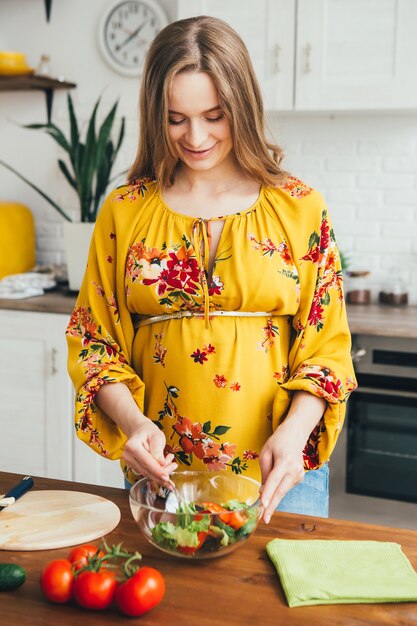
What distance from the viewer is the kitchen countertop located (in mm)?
2584

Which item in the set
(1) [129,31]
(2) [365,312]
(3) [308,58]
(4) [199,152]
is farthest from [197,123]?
(1) [129,31]

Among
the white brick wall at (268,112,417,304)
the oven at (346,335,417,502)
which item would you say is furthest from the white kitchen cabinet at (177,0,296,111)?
the oven at (346,335,417,502)

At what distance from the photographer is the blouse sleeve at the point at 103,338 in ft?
4.54

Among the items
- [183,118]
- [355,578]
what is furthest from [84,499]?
[183,118]

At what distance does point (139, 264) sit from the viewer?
1442 millimetres

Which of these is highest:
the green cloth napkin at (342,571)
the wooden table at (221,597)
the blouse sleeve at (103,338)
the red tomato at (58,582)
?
the blouse sleeve at (103,338)

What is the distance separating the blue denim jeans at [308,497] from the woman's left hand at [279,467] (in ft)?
0.73

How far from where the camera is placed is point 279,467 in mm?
1176

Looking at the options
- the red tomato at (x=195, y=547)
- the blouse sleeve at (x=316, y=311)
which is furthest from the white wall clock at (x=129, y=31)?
the red tomato at (x=195, y=547)

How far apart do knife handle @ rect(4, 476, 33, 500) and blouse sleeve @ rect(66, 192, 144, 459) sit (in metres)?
0.13

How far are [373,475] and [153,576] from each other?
1923 mm

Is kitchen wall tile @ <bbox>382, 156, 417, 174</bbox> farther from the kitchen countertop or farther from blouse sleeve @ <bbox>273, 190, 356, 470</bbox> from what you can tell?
blouse sleeve @ <bbox>273, 190, 356, 470</bbox>

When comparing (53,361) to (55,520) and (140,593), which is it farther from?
(140,593)

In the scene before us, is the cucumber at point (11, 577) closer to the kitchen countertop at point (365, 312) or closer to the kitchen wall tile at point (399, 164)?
the kitchen countertop at point (365, 312)
